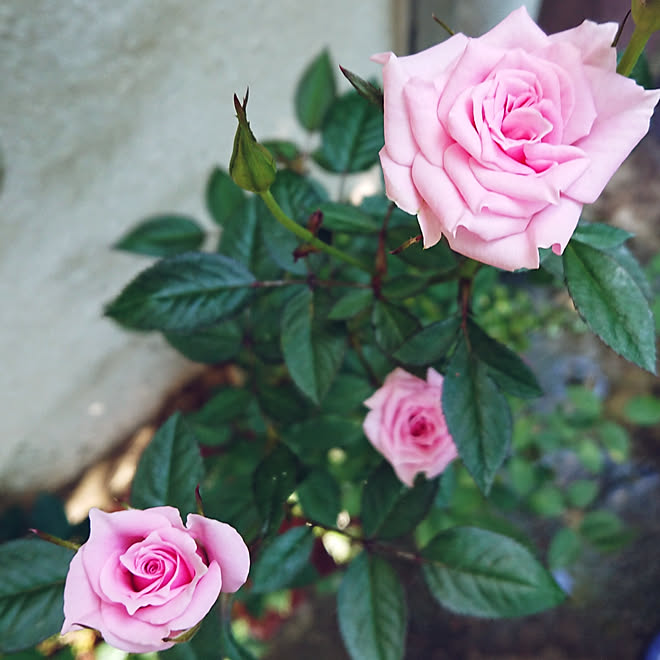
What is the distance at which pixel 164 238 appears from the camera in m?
0.81

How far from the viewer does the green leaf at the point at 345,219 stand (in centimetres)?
55

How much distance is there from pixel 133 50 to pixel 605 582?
4.25 feet

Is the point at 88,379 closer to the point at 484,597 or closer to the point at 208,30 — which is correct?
the point at 208,30

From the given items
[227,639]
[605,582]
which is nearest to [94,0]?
[227,639]

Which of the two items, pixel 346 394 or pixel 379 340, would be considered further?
pixel 346 394

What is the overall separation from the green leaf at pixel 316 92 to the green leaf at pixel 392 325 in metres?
0.35

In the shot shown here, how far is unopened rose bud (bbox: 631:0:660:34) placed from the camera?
0.34 m

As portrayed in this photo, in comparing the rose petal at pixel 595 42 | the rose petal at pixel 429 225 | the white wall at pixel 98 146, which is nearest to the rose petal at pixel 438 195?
the rose petal at pixel 429 225

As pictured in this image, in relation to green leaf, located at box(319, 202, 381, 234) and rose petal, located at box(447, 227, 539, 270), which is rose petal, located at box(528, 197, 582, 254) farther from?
green leaf, located at box(319, 202, 381, 234)

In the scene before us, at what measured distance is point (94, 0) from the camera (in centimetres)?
75

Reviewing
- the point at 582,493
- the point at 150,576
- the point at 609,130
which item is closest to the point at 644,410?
the point at 582,493

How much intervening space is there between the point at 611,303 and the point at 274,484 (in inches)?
12.7

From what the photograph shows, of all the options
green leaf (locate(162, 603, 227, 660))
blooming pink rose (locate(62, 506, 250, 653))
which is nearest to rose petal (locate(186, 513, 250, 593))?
blooming pink rose (locate(62, 506, 250, 653))

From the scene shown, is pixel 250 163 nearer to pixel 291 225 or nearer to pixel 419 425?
pixel 291 225
